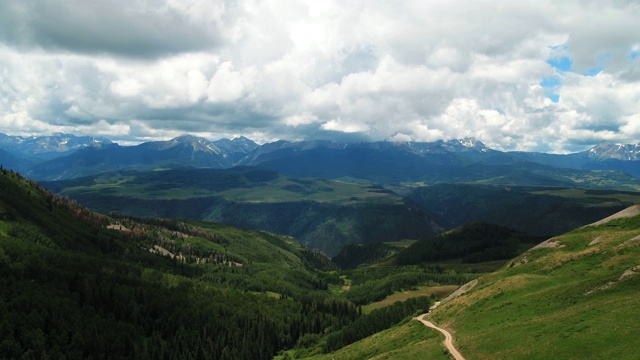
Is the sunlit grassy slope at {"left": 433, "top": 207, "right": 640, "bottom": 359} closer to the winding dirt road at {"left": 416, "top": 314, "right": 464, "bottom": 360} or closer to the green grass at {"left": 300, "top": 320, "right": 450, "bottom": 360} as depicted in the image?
the winding dirt road at {"left": 416, "top": 314, "right": 464, "bottom": 360}

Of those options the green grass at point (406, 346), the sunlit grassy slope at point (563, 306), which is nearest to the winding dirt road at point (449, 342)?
the green grass at point (406, 346)

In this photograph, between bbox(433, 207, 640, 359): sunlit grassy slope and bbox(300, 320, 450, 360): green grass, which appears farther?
bbox(300, 320, 450, 360): green grass

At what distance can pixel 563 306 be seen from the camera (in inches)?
3076

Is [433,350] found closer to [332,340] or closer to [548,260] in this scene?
[548,260]

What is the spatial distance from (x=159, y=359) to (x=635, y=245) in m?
187

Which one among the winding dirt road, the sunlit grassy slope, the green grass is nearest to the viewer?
the sunlit grassy slope

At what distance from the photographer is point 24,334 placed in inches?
6978

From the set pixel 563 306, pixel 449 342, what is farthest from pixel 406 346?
pixel 563 306

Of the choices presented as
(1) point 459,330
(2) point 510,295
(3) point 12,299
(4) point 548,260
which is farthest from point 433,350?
(3) point 12,299

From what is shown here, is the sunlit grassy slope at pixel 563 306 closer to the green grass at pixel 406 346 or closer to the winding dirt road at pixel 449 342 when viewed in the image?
the winding dirt road at pixel 449 342

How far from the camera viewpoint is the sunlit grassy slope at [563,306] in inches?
2378

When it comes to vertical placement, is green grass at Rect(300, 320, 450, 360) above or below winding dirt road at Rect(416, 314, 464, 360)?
below

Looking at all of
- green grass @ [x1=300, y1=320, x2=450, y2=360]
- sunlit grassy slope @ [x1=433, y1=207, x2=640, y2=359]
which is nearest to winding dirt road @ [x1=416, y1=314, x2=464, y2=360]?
green grass @ [x1=300, y1=320, x2=450, y2=360]

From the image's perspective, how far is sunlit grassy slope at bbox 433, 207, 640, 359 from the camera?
60406mm
